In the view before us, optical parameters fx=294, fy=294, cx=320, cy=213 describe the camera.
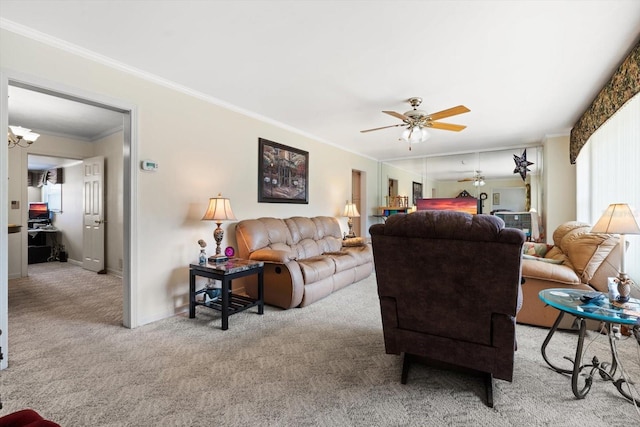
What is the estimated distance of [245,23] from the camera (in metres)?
2.14

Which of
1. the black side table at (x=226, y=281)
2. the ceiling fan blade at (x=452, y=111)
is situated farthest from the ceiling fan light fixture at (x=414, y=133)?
the black side table at (x=226, y=281)

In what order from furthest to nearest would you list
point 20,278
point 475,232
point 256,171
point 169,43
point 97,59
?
point 20,278, point 256,171, point 97,59, point 169,43, point 475,232

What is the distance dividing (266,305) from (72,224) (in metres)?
5.42

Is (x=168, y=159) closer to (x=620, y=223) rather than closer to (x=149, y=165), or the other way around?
(x=149, y=165)

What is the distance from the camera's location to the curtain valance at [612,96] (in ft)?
7.98

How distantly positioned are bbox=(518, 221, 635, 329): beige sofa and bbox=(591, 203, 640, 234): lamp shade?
2.03ft

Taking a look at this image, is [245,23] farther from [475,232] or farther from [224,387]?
[224,387]

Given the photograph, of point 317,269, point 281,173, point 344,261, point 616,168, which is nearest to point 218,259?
point 317,269

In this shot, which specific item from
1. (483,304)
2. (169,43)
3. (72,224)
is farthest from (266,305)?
(72,224)

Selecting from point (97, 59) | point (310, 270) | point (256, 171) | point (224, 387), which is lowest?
point (224, 387)

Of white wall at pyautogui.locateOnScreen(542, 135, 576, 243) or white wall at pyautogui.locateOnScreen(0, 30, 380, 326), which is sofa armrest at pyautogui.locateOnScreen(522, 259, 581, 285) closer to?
white wall at pyautogui.locateOnScreen(542, 135, 576, 243)

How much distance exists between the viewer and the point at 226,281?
2824 mm

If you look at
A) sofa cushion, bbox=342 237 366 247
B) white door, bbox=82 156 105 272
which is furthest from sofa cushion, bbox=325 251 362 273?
white door, bbox=82 156 105 272

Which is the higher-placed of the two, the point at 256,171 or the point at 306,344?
the point at 256,171
